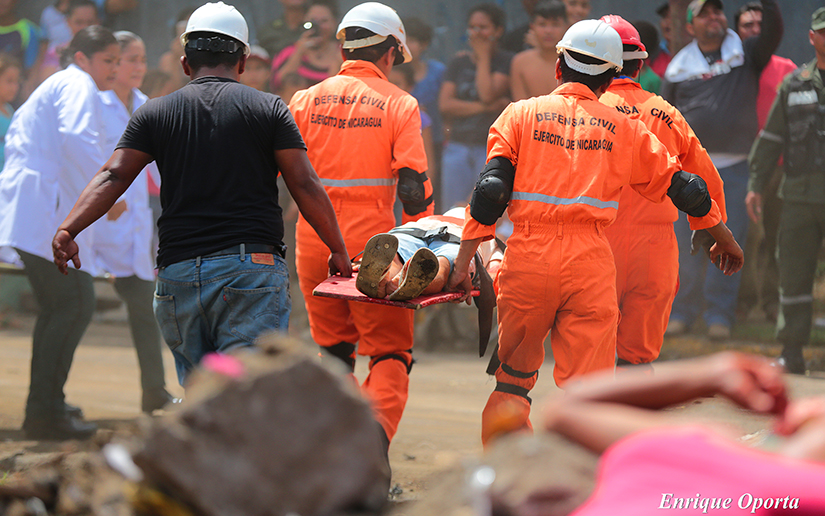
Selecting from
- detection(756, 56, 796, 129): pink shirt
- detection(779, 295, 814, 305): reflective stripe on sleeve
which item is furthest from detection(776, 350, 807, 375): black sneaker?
detection(756, 56, 796, 129): pink shirt

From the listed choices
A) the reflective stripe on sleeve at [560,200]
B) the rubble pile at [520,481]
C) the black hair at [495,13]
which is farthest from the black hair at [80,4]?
the rubble pile at [520,481]

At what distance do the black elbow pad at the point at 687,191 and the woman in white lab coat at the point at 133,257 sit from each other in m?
3.60

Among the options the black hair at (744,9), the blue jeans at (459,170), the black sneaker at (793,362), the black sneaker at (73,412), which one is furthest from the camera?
the blue jeans at (459,170)

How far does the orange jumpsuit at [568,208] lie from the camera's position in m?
3.41

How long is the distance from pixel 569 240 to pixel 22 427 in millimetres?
3695

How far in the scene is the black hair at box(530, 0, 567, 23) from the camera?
290 inches

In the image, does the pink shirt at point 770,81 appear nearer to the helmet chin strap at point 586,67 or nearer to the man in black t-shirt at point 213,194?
the helmet chin strap at point 586,67

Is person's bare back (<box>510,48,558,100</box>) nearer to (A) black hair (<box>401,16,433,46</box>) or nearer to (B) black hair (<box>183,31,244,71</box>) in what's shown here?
(A) black hair (<box>401,16,433,46</box>)

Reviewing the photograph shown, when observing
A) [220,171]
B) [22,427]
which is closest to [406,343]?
[220,171]

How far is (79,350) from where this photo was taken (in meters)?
7.99

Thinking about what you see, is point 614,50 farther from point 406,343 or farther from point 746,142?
point 746,142

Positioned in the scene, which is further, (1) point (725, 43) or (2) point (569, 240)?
(1) point (725, 43)

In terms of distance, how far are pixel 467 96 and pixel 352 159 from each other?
12.5 feet

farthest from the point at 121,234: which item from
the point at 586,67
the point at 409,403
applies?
the point at 586,67
